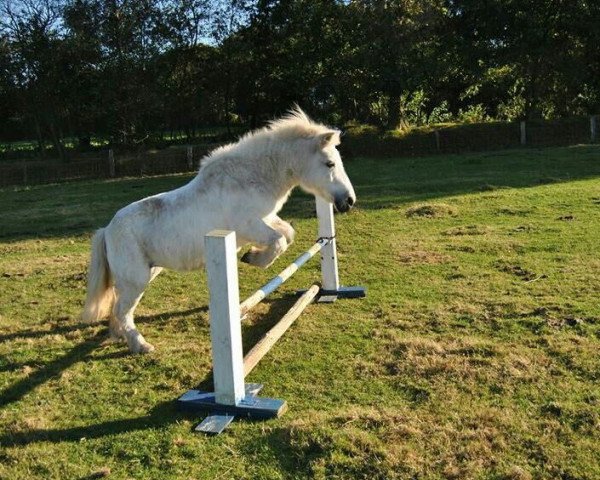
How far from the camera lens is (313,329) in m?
5.48

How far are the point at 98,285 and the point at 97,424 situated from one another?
1816 millimetres

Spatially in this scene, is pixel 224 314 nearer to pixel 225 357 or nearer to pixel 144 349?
pixel 225 357

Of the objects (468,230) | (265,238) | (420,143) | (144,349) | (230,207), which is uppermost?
(420,143)

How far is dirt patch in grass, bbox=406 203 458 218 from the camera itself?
10648 mm

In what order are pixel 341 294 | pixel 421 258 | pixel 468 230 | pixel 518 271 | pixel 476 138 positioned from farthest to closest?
pixel 476 138 → pixel 468 230 → pixel 421 258 → pixel 518 271 → pixel 341 294

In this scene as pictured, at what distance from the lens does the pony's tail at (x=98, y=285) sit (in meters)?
5.32

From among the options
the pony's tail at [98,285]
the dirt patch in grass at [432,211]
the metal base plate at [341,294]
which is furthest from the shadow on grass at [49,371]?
the dirt patch in grass at [432,211]

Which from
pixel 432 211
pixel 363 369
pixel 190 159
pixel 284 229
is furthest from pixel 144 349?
pixel 190 159

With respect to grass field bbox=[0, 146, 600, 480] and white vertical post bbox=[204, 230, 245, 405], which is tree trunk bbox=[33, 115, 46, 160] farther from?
Answer: white vertical post bbox=[204, 230, 245, 405]

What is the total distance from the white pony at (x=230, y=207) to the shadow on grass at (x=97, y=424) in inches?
19.2

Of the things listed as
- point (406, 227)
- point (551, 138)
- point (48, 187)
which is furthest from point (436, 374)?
point (551, 138)

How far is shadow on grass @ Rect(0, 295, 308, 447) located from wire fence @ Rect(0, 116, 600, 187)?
1750 cm

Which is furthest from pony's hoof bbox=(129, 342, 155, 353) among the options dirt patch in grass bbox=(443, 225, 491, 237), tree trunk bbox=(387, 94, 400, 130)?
tree trunk bbox=(387, 94, 400, 130)

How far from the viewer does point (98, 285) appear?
539 centimetres
